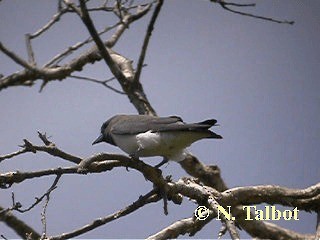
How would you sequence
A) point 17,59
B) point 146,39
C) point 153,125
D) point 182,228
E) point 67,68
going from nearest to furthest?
1. point 182,228
2. point 153,125
3. point 17,59
4. point 146,39
5. point 67,68

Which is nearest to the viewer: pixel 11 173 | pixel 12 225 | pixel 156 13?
pixel 11 173

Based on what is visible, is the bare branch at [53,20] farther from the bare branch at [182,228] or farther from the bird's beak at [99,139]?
the bare branch at [182,228]

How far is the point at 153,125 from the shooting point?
4617 millimetres

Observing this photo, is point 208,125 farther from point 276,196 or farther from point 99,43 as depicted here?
point 99,43

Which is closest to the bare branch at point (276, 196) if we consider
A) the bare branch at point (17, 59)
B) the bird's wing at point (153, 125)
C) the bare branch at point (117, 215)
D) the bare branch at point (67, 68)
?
the bird's wing at point (153, 125)

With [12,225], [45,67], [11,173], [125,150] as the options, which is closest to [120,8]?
[45,67]

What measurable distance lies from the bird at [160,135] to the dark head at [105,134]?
27 cm

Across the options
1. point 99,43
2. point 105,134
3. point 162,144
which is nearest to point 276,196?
point 162,144

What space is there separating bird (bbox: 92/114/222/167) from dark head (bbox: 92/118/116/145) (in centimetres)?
27

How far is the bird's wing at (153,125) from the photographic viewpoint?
4211 millimetres

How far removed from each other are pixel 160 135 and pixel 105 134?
34.0 inches

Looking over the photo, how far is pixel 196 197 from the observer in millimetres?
3953

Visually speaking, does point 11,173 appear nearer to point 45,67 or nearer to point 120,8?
point 45,67

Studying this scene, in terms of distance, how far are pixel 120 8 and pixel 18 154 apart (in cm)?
277
